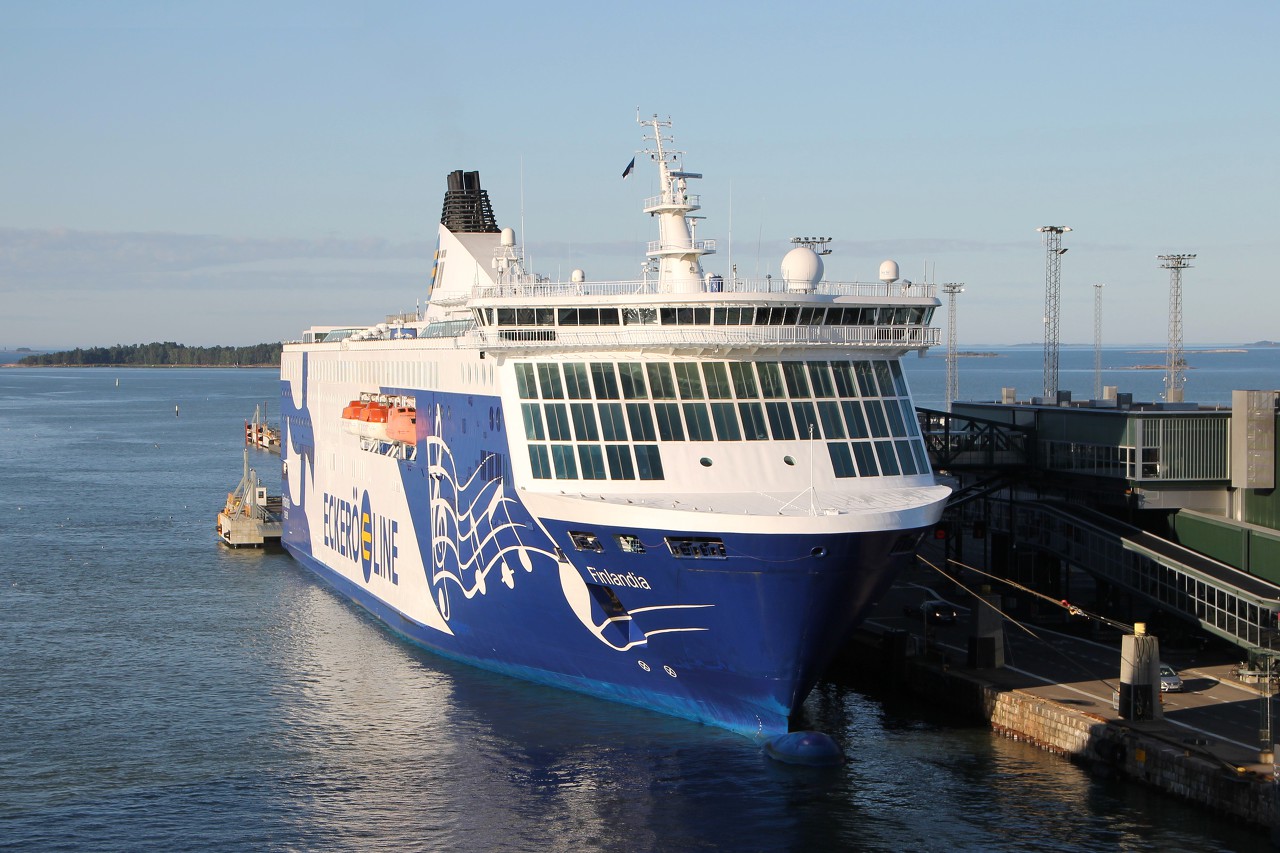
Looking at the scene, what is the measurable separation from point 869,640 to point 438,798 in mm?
15266

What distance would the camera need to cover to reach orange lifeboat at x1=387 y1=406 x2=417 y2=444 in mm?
42188

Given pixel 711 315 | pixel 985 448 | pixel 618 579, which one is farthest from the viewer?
pixel 985 448

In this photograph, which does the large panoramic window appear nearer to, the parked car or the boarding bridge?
the parked car

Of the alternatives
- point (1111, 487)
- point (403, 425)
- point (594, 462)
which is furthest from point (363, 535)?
point (1111, 487)

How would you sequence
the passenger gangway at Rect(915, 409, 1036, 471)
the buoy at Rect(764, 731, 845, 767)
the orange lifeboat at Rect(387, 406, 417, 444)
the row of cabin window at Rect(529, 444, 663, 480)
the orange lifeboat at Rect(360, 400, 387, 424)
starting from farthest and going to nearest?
1. the passenger gangway at Rect(915, 409, 1036, 471)
2. the orange lifeboat at Rect(360, 400, 387, 424)
3. the orange lifeboat at Rect(387, 406, 417, 444)
4. the row of cabin window at Rect(529, 444, 663, 480)
5. the buoy at Rect(764, 731, 845, 767)

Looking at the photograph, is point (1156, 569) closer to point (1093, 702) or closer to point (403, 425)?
point (1093, 702)

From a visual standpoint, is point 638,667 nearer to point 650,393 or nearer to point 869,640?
point 650,393

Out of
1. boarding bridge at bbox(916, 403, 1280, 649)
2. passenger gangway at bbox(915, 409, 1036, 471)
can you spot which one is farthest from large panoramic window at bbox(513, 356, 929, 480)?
passenger gangway at bbox(915, 409, 1036, 471)

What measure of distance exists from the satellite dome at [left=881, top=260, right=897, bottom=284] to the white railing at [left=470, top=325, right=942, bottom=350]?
144 cm

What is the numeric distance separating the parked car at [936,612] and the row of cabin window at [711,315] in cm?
993

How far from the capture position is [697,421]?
105ft

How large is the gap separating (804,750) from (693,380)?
8630mm

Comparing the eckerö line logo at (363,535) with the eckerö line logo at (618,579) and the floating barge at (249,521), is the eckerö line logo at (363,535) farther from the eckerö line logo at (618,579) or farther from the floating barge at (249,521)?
the eckerö line logo at (618,579)

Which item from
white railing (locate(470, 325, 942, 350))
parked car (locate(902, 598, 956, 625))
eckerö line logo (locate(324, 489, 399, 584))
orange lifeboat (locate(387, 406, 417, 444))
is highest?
white railing (locate(470, 325, 942, 350))
